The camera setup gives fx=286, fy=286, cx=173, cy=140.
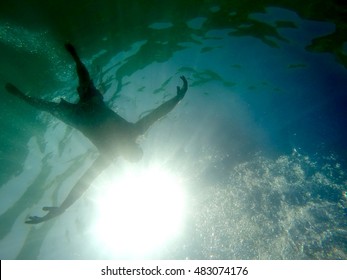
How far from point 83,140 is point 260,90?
8.34 meters

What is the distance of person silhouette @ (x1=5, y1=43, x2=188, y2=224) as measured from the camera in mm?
6469

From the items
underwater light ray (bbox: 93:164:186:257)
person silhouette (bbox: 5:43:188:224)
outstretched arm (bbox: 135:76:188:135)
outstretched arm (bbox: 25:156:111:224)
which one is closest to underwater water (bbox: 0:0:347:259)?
underwater light ray (bbox: 93:164:186:257)

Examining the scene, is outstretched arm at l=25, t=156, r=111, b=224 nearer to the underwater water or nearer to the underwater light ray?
the underwater water

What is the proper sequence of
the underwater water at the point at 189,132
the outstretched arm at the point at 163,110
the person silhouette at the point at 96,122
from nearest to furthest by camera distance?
the person silhouette at the point at 96,122 → the outstretched arm at the point at 163,110 → the underwater water at the point at 189,132

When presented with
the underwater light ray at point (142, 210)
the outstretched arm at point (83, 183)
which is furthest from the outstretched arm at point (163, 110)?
the underwater light ray at point (142, 210)

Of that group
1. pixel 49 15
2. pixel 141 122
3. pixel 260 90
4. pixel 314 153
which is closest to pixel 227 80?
pixel 260 90

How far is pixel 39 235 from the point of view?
15.8m

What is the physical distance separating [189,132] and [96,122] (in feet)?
24.6

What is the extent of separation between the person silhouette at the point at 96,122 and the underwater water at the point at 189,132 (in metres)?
3.68

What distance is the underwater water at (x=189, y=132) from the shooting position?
32.1 feet

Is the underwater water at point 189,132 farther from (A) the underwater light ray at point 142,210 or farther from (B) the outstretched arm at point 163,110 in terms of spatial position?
(B) the outstretched arm at point 163,110

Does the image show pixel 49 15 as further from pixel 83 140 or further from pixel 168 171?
pixel 168 171

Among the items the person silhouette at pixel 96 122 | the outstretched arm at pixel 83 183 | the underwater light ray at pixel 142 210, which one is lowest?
the underwater light ray at pixel 142 210

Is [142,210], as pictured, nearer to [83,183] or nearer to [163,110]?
[83,183]
